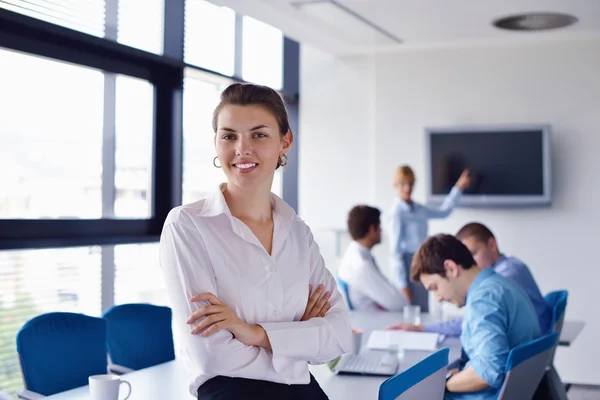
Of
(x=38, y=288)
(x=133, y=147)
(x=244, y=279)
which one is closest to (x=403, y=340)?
(x=244, y=279)

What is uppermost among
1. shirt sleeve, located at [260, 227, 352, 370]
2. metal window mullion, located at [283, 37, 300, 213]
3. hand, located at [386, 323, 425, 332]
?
metal window mullion, located at [283, 37, 300, 213]

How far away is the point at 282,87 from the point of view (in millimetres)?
7266

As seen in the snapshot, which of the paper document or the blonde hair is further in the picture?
the blonde hair

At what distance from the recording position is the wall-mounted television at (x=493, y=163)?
6363 mm

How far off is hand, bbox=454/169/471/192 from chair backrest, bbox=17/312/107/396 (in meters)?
4.16

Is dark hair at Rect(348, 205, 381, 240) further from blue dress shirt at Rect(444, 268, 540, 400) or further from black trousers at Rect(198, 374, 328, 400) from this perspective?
black trousers at Rect(198, 374, 328, 400)

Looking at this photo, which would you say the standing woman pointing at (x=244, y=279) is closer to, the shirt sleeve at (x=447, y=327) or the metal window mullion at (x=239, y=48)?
the shirt sleeve at (x=447, y=327)

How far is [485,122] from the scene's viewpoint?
264 inches

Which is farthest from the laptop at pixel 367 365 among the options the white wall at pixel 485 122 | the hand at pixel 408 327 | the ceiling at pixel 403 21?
the white wall at pixel 485 122

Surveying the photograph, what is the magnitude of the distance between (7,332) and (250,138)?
2.94 m

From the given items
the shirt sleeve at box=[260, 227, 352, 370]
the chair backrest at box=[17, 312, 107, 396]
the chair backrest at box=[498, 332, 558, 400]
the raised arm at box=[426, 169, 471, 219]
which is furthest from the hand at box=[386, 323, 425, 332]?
the raised arm at box=[426, 169, 471, 219]

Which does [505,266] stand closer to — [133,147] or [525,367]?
[525,367]

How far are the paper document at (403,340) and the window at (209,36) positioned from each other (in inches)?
118

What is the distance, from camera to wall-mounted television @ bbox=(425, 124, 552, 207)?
6.36 meters
